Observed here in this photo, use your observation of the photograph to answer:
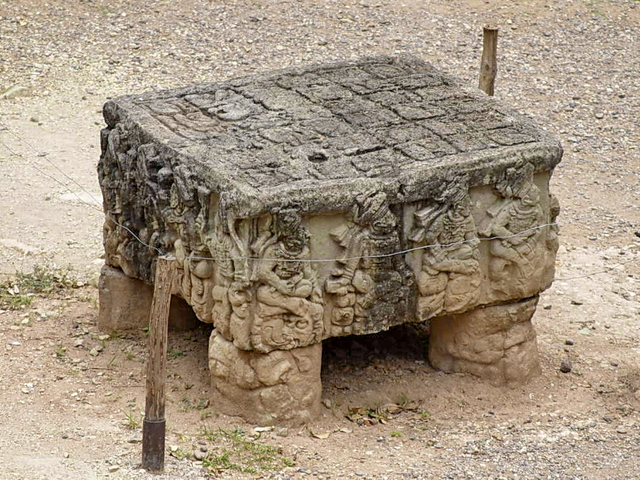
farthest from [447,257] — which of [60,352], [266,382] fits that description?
[60,352]

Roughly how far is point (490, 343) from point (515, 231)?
920 millimetres

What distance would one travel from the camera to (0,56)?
1592cm

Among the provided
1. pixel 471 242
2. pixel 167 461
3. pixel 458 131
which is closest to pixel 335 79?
pixel 458 131

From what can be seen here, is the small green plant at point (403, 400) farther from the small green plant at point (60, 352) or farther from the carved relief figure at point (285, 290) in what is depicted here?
the small green plant at point (60, 352)

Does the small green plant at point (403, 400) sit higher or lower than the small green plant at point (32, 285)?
higher

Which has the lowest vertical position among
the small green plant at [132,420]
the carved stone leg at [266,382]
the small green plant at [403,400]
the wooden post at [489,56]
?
the small green plant at [403,400]

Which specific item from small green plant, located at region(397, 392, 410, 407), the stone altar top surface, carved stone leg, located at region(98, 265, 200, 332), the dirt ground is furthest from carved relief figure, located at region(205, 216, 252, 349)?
carved stone leg, located at region(98, 265, 200, 332)

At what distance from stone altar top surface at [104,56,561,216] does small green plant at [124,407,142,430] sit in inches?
64.3

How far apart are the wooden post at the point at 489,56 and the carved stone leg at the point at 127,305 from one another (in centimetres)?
384

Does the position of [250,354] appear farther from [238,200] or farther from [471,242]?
[471,242]

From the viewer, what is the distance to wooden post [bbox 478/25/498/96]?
11.7 m

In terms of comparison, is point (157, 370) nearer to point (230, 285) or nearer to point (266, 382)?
point (230, 285)

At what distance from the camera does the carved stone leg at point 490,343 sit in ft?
30.0

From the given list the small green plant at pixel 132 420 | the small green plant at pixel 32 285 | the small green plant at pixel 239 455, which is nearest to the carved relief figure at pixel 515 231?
the small green plant at pixel 239 455
